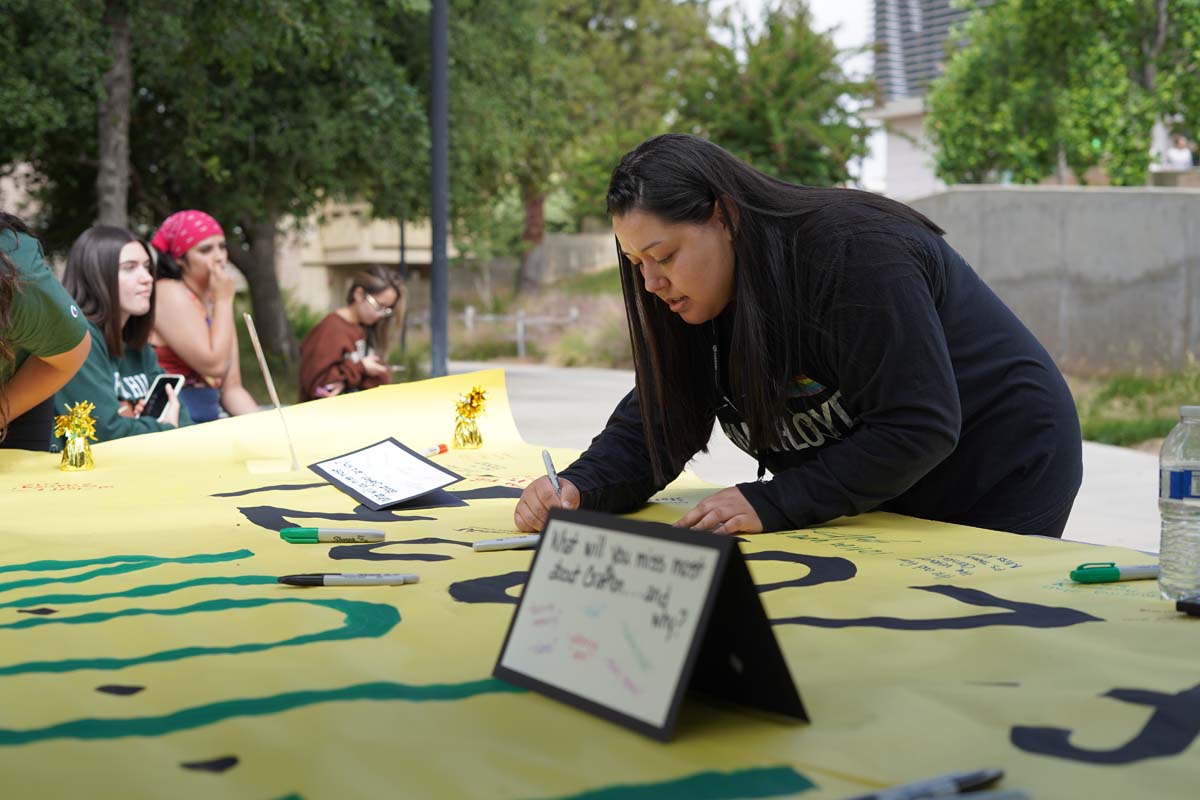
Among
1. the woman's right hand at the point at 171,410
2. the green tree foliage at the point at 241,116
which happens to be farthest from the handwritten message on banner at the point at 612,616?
the green tree foliage at the point at 241,116

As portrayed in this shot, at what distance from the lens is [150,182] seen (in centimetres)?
1220

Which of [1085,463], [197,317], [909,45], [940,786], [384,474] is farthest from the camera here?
[909,45]

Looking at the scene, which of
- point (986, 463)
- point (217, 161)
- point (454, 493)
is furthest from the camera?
point (217, 161)

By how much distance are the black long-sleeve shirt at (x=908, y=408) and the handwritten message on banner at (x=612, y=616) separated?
0.95 meters

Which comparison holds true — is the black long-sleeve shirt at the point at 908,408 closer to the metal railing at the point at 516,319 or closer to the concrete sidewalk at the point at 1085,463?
the concrete sidewalk at the point at 1085,463

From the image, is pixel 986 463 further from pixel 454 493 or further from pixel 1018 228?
pixel 1018 228

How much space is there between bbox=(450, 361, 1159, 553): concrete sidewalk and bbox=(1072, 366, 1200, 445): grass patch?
24.2 inches

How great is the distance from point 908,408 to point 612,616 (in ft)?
3.36

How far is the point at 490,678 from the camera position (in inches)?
59.4

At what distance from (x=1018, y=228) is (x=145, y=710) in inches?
447

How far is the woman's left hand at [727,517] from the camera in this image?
236cm

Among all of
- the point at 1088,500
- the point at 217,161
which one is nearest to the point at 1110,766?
the point at 1088,500

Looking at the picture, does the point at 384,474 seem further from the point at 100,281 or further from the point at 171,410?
the point at 100,281

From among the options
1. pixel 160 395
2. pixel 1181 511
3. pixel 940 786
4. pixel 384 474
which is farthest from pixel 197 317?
pixel 940 786
